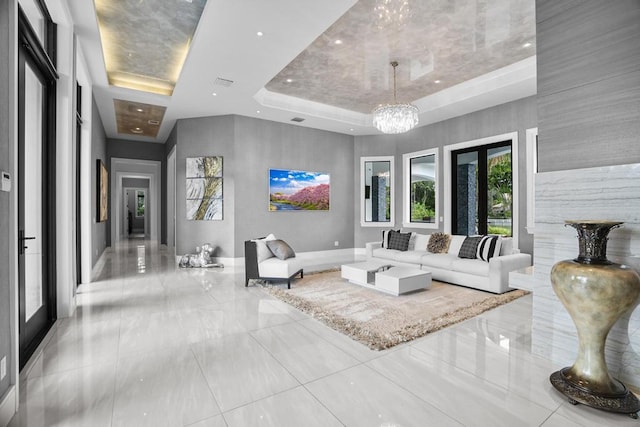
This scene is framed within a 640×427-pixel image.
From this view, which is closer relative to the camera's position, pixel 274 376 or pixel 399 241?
pixel 274 376

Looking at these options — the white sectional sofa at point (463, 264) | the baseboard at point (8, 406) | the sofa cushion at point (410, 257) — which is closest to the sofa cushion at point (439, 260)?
the white sectional sofa at point (463, 264)

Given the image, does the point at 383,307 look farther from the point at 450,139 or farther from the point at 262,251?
the point at 450,139

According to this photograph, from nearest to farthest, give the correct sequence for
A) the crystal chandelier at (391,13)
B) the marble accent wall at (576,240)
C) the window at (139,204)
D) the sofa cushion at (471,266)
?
the marble accent wall at (576,240), the crystal chandelier at (391,13), the sofa cushion at (471,266), the window at (139,204)

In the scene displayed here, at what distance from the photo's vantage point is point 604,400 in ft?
6.20

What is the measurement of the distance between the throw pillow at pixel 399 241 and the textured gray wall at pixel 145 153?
7257 mm

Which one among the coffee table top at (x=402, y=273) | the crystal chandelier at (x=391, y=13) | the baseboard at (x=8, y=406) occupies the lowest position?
the baseboard at (x=8, y=406)

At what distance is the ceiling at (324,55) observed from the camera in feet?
11.5

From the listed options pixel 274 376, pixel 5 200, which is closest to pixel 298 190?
pixel 274 376

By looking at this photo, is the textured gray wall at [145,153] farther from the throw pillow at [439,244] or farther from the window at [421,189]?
the throw pillow at [439,244]

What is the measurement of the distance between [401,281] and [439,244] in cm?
202

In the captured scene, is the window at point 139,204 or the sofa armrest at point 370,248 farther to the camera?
the window at point 139,204

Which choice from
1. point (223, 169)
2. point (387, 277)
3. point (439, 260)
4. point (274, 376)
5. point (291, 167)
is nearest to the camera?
point (274, 376)

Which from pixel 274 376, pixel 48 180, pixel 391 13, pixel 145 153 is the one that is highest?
pixel 391 13

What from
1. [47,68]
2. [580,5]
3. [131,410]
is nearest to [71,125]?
[47,68]
